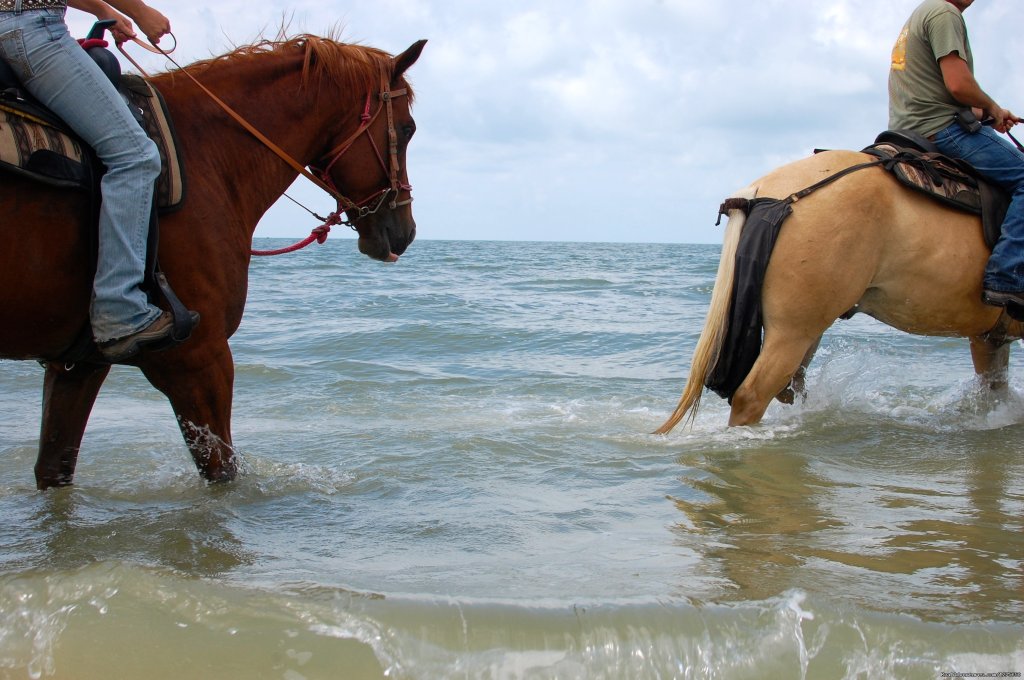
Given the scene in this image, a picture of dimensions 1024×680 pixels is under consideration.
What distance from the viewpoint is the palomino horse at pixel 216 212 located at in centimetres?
333

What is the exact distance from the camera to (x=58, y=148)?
3.27 m

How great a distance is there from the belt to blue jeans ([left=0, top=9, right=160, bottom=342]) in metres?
0.02

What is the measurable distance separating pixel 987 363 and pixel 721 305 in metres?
2.82

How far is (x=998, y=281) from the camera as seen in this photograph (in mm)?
5512

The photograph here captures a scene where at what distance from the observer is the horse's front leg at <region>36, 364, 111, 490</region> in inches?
160

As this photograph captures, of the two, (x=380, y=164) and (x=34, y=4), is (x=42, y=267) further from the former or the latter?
(x=380, y=164)

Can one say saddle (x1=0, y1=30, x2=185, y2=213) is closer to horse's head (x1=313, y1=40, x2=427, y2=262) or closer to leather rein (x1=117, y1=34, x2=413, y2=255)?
leather rein (x1=117, y1=34, x2=413, y2=255)

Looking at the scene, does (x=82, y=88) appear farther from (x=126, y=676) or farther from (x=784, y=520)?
(x=784, y=520)

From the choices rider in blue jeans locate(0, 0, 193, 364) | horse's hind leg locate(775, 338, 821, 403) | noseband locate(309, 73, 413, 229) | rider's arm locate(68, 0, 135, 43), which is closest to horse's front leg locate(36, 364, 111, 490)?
rider in blue jeans locate(0, 0, 193, 364)

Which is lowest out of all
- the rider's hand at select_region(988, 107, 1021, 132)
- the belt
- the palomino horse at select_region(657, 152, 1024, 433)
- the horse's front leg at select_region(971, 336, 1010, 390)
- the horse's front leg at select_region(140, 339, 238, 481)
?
the horse's front leg at select_region(140, 339, 238, 481)

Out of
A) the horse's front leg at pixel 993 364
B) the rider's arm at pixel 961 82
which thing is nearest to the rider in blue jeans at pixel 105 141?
the rider's arm at pixel 961 82

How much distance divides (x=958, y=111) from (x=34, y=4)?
17.0ft

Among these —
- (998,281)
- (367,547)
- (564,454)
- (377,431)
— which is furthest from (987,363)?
(367,547)

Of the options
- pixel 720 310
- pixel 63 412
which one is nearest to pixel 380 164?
pixel 63 412
